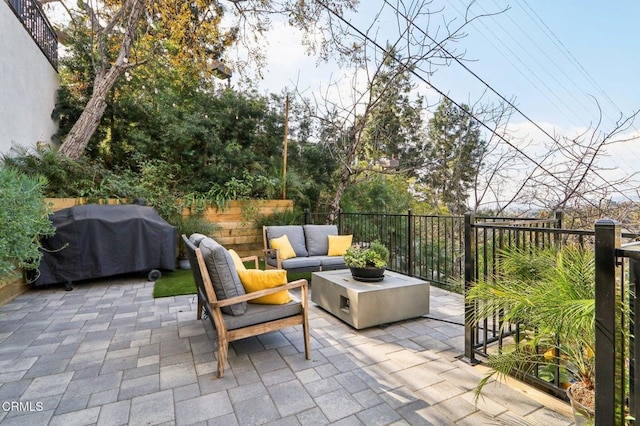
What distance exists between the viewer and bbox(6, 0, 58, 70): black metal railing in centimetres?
497

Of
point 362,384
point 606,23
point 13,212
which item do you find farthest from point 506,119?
point 13,212

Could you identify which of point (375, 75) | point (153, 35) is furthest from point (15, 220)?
point (153, 35)

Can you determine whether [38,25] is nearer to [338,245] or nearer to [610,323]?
[338,245]

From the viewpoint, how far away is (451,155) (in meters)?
8.55

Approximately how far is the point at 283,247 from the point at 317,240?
654mm

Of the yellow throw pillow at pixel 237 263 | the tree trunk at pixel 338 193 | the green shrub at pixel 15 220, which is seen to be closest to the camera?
the yellow throw pillow at pixel 237 263

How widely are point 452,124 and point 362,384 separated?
846cm

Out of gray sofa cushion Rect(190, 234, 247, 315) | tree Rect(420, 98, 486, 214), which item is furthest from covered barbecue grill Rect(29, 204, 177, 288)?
tree Rect(420, 98, 486, 214)

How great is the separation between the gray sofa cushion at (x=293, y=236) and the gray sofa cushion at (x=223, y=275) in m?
2.47

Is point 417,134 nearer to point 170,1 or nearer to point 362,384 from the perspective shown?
point 170,1

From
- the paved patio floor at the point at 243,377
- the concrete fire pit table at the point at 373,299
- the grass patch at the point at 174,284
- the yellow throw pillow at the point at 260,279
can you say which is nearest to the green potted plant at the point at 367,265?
the concrete fire pit table at the point at 373,299

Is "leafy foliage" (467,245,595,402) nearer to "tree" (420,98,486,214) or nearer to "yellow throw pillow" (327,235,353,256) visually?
"yellow throw pillow" (327,235,353,256)

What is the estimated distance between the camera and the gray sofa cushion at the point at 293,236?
467 centimetres

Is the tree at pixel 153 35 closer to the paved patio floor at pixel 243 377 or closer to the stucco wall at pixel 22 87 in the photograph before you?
the stucco wall at pixel 22 87
